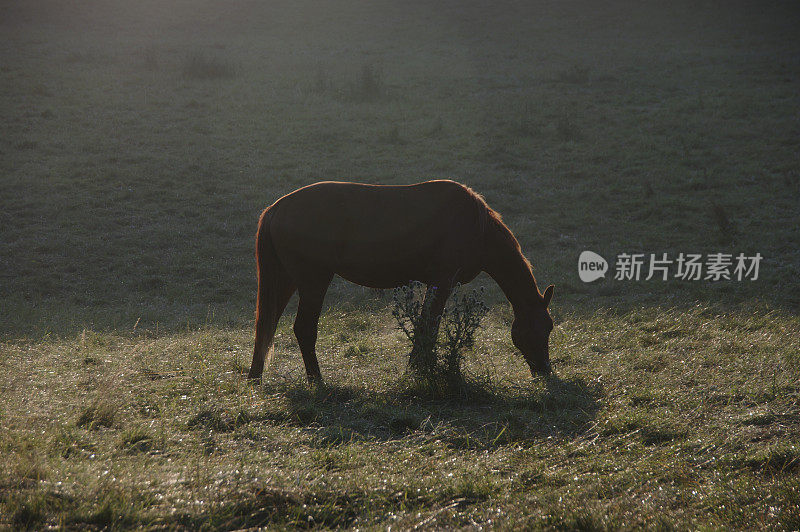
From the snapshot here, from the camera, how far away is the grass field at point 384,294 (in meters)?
3.60

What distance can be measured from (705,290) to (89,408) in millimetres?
8327

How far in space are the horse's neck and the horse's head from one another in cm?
10

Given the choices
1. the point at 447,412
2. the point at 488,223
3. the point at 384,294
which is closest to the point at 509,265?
the point at 488,223

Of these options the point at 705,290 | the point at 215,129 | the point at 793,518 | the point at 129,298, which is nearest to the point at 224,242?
the point at 129,298

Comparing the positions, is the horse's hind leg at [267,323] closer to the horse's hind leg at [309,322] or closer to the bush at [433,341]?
the horse's hind leg at [309,322]

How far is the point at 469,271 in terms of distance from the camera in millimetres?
6336

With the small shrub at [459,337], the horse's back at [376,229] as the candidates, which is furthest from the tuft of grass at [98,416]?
the small shrub at [459,337]

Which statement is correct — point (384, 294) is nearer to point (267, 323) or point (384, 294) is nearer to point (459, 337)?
point (267, 323)

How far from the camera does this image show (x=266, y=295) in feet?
20.3

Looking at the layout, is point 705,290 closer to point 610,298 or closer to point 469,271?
point 610,298

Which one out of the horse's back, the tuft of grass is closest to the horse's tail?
the horse's back

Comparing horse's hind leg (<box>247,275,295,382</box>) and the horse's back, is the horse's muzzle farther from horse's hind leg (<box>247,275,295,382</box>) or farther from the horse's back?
horse's hind leg (<box>247,275,295,382</box>)

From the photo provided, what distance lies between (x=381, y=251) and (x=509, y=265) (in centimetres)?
133

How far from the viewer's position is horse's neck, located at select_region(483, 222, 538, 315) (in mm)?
6332
